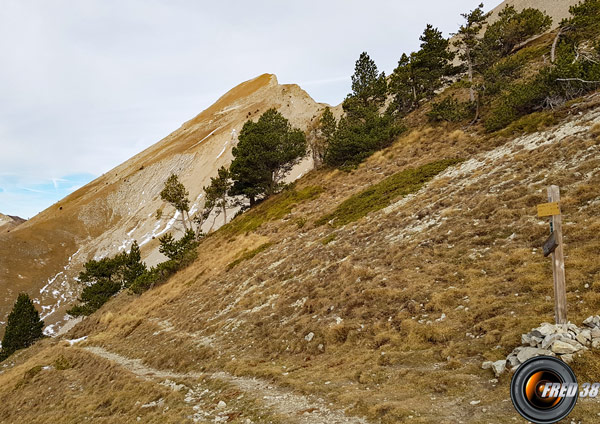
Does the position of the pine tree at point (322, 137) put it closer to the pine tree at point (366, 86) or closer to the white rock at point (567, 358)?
the pine tree at point (366, 86)

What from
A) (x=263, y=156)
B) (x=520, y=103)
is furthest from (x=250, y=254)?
(x=520, y=103)

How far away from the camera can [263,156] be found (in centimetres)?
4806

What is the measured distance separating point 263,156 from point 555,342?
43889mm

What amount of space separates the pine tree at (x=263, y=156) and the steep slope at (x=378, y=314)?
19.9 meters

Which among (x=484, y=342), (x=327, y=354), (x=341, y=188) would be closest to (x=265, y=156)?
(x=341, y=188)

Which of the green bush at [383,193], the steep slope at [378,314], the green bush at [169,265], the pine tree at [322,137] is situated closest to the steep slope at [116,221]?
the pine tree at [322,137]

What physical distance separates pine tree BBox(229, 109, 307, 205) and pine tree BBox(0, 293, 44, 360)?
125ft

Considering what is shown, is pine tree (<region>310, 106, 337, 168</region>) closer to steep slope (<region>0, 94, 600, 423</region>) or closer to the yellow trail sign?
steep slope (<region>0, 94, 600, 423</region>)

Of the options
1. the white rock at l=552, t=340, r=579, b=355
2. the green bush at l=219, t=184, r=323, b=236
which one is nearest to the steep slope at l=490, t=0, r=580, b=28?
the green bush at l=219, t=184, r=323, b=236

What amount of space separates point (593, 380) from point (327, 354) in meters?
7.73

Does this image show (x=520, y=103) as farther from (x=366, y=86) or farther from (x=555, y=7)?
(x=555, y=7)

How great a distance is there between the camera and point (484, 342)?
8.85 metres

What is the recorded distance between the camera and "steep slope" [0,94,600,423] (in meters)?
8.49

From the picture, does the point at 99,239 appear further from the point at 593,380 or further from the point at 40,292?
the point at 593,380
